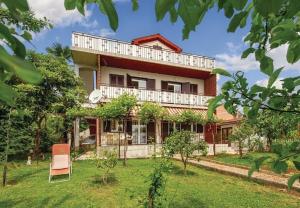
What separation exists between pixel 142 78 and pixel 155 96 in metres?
2.32

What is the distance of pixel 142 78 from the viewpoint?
25.6 metres

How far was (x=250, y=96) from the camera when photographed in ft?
6.24

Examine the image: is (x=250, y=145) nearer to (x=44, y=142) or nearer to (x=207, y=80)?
(x=207, y=80)

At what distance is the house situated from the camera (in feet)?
73.7

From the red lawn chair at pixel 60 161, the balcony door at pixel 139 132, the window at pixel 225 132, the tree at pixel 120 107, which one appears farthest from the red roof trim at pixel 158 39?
the red lawn chair at pixel 60 161

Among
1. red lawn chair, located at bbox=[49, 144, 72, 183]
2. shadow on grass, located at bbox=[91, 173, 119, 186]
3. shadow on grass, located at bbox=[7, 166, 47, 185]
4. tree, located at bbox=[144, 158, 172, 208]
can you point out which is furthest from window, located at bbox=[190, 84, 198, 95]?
tree, located at bbox=[144, 158, 172, 208]

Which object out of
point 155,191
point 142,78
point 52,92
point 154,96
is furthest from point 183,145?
point 142,78

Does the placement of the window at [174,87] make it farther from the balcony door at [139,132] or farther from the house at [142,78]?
the balcony door at [139,132]

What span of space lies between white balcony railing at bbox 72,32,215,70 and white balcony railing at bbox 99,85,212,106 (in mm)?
2749

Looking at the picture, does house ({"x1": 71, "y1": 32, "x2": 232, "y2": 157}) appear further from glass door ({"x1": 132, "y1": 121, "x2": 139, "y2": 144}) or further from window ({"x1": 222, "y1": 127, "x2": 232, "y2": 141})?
window ({"x1": 222, "y1": 127, "x2": 232, "y2": 141})

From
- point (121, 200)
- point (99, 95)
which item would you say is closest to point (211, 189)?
point (121, 200)

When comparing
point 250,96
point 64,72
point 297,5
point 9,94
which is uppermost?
point 64,72

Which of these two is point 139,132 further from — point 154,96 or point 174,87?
point 174,87

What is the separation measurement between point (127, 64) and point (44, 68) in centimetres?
744
